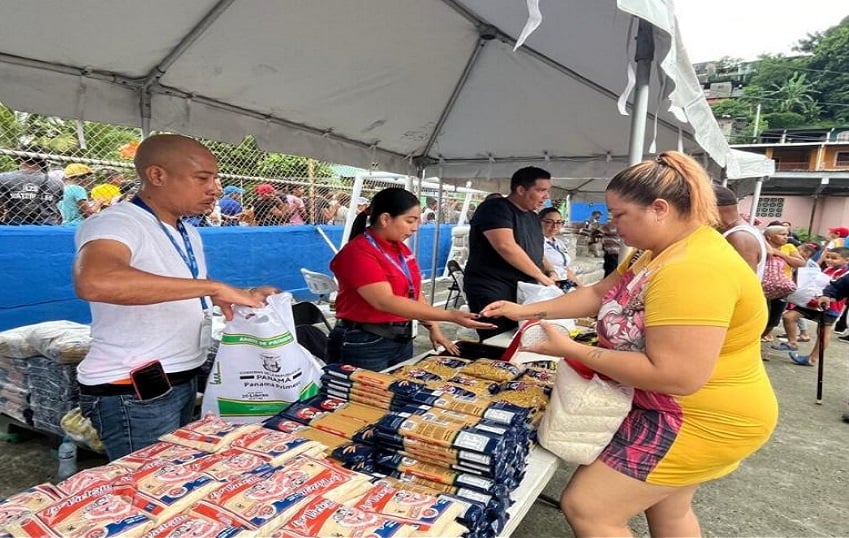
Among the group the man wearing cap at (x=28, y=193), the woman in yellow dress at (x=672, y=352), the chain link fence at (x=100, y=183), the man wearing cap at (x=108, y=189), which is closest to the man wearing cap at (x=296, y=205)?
the chain link fence at (x=100, y=183)

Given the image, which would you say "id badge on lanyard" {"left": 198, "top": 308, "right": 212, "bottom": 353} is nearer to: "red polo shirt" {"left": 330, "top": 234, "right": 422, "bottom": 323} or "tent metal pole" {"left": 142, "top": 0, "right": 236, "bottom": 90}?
"red polo shirt" {"left": 330, "top": 234, "right": 422, "bottom": 323}

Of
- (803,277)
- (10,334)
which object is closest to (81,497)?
(10,334)

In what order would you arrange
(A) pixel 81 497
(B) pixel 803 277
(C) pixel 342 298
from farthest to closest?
1. (B) pixel 803 277
2. (C) pixel 342 298
3. (A) pixel 81 497

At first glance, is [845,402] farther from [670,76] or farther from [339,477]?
[339,477]

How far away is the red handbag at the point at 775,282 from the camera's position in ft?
17.5

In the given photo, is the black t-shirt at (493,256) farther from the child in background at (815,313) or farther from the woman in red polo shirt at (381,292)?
the child in background at (815,313)

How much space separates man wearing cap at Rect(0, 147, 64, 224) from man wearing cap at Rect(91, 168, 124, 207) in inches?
20.3

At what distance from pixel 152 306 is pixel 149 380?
0.25m

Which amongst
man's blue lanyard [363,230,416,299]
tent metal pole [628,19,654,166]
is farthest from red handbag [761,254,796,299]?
man's blue lanyard [363,230,416,299]

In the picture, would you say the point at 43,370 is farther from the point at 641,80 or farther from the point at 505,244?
the point at 641,80

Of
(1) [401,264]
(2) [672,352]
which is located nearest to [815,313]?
(1) [401,264]

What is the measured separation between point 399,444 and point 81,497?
0.77 m

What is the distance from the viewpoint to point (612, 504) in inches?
60.0

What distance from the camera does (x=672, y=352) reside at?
50.6 inches
